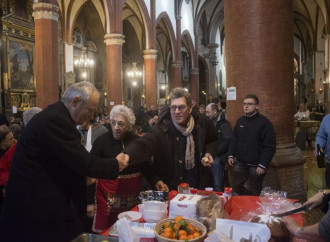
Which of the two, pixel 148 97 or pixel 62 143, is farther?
pixel 148 97

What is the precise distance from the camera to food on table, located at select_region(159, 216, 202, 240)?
151 centimetres

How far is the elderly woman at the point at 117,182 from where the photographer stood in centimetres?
271

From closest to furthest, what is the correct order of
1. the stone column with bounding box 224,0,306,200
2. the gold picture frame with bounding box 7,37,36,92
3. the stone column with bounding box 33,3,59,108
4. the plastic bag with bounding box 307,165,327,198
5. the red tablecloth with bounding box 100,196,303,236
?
the red tablecloth with bounding box 100,196,303,236 < the plastic bag with bounding box 307,165,327,198 < the stone column with bounding box 224,0,306,200 < the stone column with bounding box 33,3,59,108 < the gold picture frame with bounding box 7,37,36,92

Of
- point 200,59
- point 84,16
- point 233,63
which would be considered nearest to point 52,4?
point 233,63

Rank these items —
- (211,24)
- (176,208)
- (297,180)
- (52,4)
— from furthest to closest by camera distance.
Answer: (211,24)
(52,4)
(297,180)
(176,208)

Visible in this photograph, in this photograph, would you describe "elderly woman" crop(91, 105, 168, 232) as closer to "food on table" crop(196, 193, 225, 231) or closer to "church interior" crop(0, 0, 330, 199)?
"food on table" crop(196, 193, 225, 231)

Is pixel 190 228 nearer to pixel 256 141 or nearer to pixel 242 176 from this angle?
pixel 256 141

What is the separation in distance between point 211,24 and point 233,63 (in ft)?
79.1

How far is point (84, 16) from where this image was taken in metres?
20.5

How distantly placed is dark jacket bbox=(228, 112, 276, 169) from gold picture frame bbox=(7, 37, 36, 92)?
13.5m

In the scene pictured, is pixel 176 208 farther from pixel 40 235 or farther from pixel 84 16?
pixel 84 16

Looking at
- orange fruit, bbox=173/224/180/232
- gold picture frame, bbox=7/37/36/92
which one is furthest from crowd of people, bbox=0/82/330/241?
gold picture frame, bbox=7/37/36/92

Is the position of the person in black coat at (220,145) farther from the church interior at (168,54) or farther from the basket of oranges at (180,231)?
the basket of oranges at (180,231)

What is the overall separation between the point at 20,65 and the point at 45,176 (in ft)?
49.9
